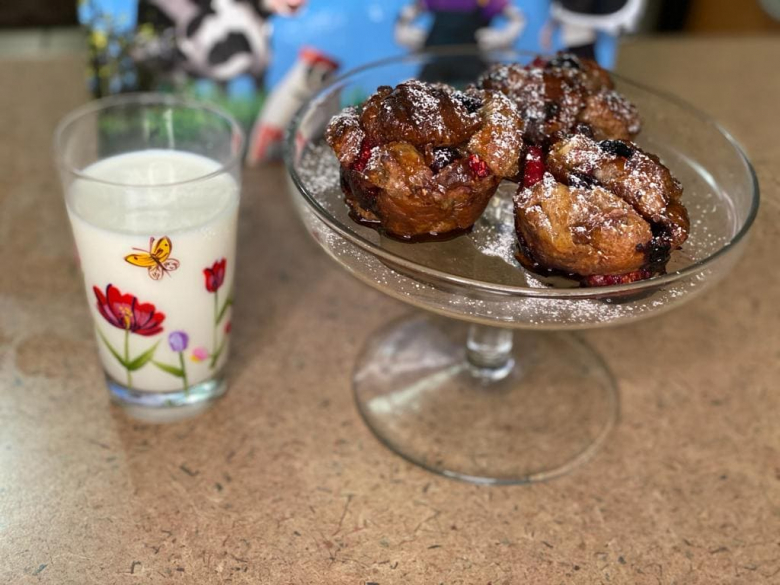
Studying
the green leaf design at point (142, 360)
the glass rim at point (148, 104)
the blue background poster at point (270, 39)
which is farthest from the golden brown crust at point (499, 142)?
the blue background poster at point (270, 39)

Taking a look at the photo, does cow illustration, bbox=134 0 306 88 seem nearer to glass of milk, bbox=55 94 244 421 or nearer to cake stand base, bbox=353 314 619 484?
glass of milk, bbox=55 94 244 421

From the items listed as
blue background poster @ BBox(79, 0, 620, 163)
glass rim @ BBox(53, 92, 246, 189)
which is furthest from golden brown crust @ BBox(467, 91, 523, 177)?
blue background poster @ BBox(79, 0, 620, 163)

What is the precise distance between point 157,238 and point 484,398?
0.38 meters

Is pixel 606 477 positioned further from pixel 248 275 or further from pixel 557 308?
pixel 248 275

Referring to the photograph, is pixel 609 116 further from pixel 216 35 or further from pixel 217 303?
pixel 216 35

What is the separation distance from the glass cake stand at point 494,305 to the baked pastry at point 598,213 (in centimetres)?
2

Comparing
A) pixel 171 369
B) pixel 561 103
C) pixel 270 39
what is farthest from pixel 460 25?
pixel 171 369

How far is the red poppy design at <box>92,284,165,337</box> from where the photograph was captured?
0.71 meters

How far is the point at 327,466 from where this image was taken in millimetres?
765

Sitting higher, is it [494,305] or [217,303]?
[494,305]

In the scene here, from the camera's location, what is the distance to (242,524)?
703 millimetres

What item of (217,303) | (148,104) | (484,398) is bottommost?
(484,398)

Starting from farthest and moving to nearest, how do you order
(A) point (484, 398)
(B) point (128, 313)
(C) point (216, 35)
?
(C) point (216, 35) < (A) point (484, 398) < (B) point (128, 313)

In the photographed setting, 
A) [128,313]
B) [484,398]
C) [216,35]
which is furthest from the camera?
[216,35]
